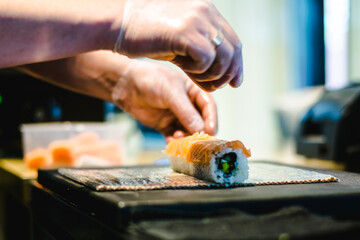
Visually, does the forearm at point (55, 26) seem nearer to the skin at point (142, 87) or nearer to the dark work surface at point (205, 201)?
the dark work surface at point (205, 201)

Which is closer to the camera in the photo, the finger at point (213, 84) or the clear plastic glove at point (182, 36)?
the clear plastic glove at point (182, 36)

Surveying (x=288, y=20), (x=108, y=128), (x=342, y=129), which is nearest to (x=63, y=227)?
(x=108, y=128)

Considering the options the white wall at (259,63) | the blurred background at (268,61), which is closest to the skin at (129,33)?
the blurred background at (268,61)

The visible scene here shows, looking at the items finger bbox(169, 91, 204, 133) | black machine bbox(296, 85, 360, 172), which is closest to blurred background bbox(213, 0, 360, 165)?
black machine bbox(296, 85, 360, 172)

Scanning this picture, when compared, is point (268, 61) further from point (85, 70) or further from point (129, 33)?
point (129, 33)

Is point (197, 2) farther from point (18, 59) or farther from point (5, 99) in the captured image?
point (5, 99)

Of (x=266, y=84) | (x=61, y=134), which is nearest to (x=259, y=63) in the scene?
(x=266, y=84)
